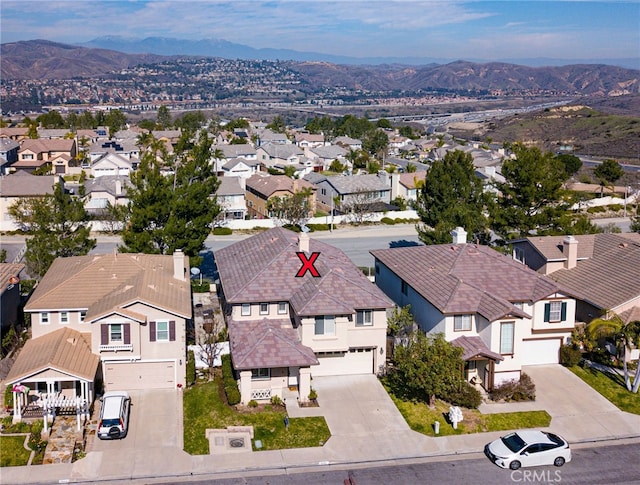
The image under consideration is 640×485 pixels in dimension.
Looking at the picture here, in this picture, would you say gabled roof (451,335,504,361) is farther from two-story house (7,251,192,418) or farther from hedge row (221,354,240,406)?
two-story house (7,251,192,418)

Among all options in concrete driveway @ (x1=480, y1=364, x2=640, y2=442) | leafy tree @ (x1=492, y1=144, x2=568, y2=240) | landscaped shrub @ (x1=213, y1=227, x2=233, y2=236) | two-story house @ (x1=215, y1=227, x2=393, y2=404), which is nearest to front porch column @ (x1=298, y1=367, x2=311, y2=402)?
two-story house @ (x1=215, y1=227, x2=393, y2=404)

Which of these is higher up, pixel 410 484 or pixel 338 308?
pixel 338 308

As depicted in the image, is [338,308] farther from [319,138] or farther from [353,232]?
[319,138]

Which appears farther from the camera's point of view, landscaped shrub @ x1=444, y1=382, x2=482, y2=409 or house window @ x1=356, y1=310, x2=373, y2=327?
house window @ x1=356, y1=310, x2=373, y2=327

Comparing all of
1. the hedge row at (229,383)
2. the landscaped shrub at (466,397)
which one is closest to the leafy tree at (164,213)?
the hedge row at (229,383)

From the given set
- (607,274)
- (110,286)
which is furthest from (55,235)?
(607,274)

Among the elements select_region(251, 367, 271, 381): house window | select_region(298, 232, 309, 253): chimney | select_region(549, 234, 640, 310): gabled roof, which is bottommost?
select_region(251, 367, 271, 381): house window

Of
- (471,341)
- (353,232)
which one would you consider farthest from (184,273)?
(353,232)
